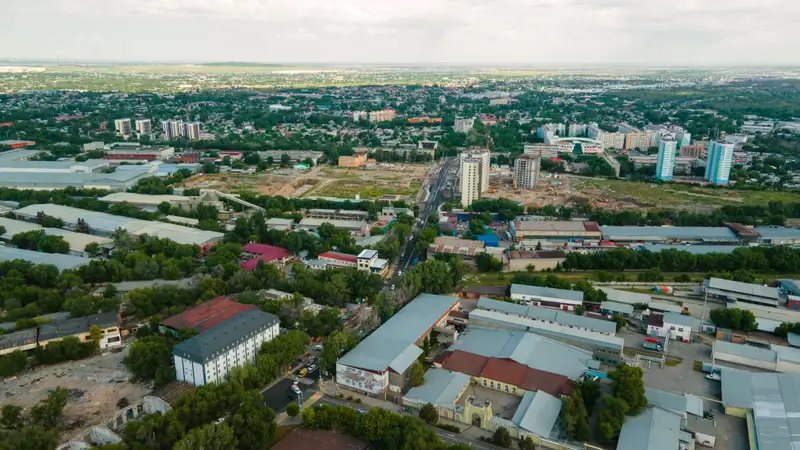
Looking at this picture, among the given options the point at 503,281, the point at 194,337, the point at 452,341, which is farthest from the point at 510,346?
the point at 194,337

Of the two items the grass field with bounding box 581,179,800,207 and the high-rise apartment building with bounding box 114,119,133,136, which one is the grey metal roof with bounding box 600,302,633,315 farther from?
the high-rise apartment building with bounding box 114,119,133,136

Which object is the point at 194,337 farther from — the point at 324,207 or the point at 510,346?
the point at 324,207

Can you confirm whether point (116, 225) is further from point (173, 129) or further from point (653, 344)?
point (173, 129)

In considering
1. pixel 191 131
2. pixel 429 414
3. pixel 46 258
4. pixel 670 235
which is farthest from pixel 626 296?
pixel 191 131

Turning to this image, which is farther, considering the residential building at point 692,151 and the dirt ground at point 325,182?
the residential building at point 692,151

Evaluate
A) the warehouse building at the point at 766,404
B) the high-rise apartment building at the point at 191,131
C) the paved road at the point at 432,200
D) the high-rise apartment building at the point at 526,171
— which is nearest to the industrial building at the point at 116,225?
the paved road at the point at 432,200

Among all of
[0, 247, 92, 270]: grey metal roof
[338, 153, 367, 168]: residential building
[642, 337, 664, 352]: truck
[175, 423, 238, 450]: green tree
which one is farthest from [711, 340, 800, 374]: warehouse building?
[338, 153, 367, 168]: residential building

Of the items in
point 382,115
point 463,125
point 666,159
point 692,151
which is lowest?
point 692,151

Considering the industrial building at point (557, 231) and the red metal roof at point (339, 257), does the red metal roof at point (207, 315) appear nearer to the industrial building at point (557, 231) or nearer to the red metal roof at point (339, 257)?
the red metal roof at point (339, 257)
